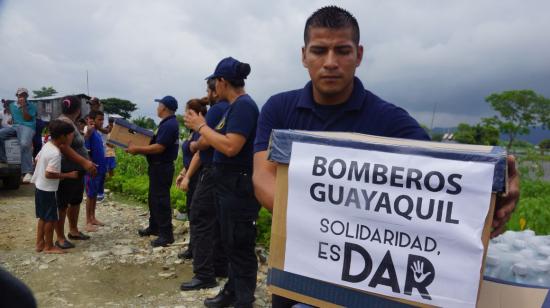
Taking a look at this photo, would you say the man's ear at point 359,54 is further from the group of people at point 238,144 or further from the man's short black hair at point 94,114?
the man's short black hair at point 94,114

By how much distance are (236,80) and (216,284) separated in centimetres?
208

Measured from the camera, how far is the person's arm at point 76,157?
4805 mm

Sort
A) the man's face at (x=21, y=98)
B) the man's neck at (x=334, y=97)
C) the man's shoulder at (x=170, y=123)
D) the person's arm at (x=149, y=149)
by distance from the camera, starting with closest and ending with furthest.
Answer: the man's neck at (x=334, y=97) < the person's arm at (x=149, y=149) < the man's shoulder at (x=170, y=123) < the man's face at (x=21, y=98)

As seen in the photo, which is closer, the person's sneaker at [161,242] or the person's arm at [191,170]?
the person's arm at [191,170]

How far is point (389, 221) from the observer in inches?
49.8

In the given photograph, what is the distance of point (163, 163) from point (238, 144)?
2.43 m

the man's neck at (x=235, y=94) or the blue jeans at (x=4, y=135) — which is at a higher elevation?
the man's neck at (x=235, y=94)

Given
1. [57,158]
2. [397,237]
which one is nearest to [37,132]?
[57,158]

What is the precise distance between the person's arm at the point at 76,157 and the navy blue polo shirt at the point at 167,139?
72cm

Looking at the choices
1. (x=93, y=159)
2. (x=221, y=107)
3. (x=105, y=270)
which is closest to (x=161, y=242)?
(x=105, y=270)

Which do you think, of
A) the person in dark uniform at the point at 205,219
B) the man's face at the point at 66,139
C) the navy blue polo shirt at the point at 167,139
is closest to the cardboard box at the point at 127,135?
the navy blue polo shirt at the point at 167,139

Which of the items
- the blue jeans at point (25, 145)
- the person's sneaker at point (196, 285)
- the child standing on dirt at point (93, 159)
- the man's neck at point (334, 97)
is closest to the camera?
the man's neck at point (334, 97)

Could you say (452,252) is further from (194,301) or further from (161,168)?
(161,168)

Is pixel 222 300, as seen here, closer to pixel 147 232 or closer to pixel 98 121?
pixel 147 232
